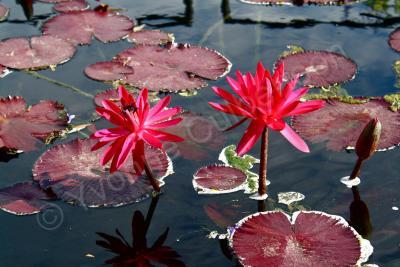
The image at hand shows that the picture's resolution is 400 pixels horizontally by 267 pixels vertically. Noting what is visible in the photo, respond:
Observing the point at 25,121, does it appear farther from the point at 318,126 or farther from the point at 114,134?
the point at 318,126

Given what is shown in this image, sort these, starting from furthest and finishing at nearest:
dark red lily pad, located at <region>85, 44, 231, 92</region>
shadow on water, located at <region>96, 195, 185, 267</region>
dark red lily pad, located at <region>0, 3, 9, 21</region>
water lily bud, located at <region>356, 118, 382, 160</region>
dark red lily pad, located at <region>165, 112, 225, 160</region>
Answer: dark red lily pad, located at <region>0, 3, 9, 21</region>, dark red lily pad, located at <region>85, 44, 231, 92</region>, dark red lily pad, located at <region>165, 112, 225, 160</region>, water lily bud, located at <region>356, 118, 382, 160</region>, shadow on water, located at <region>96, 195, 185, 267</region>

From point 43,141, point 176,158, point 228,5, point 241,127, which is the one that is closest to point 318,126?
point 241,127

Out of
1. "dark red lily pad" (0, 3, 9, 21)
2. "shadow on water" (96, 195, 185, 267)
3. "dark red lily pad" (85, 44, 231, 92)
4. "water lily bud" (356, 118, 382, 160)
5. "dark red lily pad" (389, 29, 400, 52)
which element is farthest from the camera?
"dark red lily pad" (0, 3, 9, 21)

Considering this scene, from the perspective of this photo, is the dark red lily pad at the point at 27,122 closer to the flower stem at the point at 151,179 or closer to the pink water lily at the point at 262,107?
the flower stem at the point at 151,179

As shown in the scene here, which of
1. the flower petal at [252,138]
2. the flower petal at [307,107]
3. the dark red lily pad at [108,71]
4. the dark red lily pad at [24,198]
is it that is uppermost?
the flower petal at [307,107]

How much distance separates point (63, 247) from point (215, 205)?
0.69 meters

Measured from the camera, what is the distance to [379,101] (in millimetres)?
3332

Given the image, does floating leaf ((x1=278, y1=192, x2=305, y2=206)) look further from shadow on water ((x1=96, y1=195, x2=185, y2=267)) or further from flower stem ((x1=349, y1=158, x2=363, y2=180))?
shadow on water ((x1=96, y1=195, x2=185, y2=267))

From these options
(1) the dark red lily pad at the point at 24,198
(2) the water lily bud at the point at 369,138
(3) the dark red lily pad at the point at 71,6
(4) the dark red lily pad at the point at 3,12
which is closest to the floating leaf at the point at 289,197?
(2) the water lily bud at the point at 369,138

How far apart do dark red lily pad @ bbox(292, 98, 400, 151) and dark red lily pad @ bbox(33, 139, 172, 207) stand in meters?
0.81

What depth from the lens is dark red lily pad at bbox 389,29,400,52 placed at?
3988 mm

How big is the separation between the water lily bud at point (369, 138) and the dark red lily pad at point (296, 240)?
1.10ft

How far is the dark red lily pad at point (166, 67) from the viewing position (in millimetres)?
3629

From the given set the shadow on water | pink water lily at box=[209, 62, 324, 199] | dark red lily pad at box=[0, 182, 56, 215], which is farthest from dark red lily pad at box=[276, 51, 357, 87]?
dark red lily pad at box=[0, 182, 56, 215]
